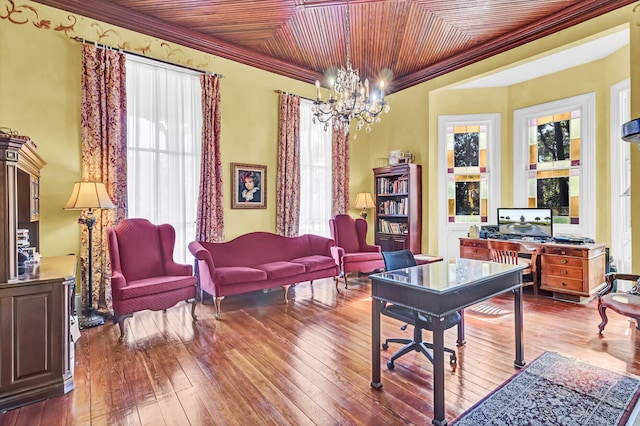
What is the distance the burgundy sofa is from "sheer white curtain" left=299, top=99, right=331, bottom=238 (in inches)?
19.7

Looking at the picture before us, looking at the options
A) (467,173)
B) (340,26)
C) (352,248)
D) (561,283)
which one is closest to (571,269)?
(561,283)

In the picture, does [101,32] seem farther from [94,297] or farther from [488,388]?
[488,388]

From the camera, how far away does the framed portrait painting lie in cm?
514

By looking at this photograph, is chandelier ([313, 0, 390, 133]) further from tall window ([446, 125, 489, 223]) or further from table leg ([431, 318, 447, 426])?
tall window ([446, 125, 489, 223])

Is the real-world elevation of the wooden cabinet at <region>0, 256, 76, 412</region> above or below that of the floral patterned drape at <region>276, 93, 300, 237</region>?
below

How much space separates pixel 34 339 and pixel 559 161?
690 centimetres

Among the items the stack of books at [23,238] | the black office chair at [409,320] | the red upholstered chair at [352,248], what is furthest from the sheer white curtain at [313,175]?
the stack of books at [23,238]

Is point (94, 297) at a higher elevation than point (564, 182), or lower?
lower

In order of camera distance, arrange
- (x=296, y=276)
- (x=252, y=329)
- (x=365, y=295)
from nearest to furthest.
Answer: (x=252, y=329) → (x=296, y=276) → (x=365, y=295)

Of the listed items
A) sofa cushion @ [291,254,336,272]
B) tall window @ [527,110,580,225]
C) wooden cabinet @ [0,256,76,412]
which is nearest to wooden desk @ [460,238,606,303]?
tall window @ [527,110,580,225]

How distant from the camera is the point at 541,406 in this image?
215 centimetres

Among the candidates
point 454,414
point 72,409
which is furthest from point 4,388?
point 454,414

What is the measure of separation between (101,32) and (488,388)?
18.3 feet

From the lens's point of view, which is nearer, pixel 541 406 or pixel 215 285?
pixel 541 406
